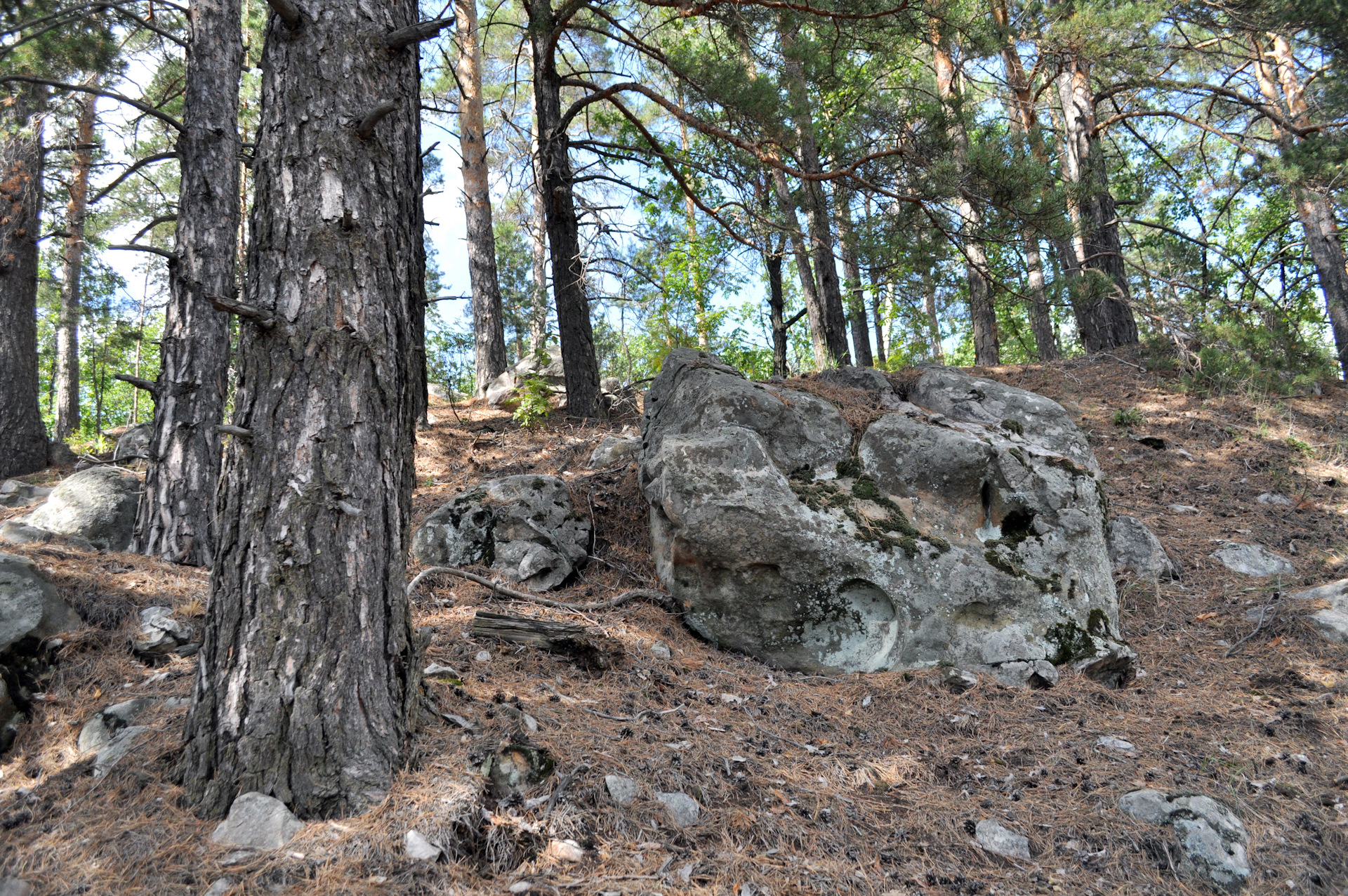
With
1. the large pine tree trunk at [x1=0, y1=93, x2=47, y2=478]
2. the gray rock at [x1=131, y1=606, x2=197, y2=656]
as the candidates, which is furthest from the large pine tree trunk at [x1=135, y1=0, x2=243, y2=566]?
the large pine tree trunk at [x1=0, y1=93, x2=47, y2=478]

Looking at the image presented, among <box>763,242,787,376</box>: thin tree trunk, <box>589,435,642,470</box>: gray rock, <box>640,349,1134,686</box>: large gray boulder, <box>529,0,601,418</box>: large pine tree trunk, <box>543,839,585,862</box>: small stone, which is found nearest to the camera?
<box>543,839,585,862</box>: small stone

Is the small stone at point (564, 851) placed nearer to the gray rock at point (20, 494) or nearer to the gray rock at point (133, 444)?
the gray rock at point (20, 494)

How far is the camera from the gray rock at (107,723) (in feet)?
9.38

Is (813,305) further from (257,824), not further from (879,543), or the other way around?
(257,824)

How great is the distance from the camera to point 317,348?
8.82ft

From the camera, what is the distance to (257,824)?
2.38 m

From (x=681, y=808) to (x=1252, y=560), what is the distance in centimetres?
569

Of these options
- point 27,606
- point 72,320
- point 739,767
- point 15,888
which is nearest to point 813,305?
point 739,767

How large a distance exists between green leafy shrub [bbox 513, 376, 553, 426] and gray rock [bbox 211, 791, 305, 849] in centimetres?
586

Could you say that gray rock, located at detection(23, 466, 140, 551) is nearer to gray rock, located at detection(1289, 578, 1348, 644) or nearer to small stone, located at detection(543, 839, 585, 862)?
small stone, located at detection(543, 839, 585, 862)

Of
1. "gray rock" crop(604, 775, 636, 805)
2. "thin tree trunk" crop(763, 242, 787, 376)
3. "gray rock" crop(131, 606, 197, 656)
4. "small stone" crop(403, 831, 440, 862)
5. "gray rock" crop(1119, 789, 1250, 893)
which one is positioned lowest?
"gray rock" crop(1119, 789, 1250, 893)

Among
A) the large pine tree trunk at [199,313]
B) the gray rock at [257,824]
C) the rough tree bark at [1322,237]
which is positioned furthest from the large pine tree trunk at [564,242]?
the rough tree bark at [1322,237]

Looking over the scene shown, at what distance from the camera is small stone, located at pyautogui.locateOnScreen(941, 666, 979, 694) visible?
13.6 feet

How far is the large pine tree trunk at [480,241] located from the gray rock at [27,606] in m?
7.56
